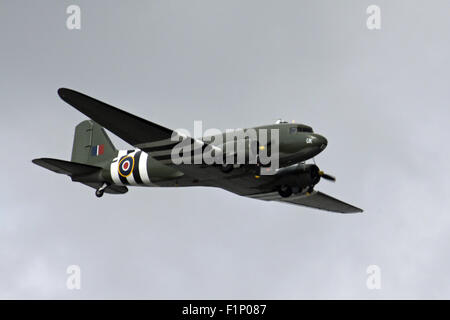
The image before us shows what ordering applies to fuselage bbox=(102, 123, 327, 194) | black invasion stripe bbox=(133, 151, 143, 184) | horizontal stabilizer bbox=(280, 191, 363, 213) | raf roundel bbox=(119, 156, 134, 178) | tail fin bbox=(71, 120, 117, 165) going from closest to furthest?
fuselage bbox=(102, 123, 327, 194) < black invasion stripe bbox=(133, 151, 143, 184) < raf roundel bbox=(119, 156, 134, 178) < tail fin bbox=(71, 120, 117, 165) < horizontal stabilizer bbox=(280, 191, 363, 213)

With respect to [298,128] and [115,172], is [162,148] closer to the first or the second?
[115,172]

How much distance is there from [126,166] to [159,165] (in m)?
2.30

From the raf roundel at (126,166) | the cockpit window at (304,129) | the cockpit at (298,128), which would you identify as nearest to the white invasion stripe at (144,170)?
the raf roundel at (126,166)

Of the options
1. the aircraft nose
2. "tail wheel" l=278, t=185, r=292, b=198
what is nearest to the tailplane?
"tail wheel" l=278, t=185, r=292, b=198

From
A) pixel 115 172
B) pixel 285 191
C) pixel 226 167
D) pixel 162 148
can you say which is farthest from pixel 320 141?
pixel 115 172

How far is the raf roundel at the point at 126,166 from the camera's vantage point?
30516 millimetres

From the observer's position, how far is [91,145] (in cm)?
3362

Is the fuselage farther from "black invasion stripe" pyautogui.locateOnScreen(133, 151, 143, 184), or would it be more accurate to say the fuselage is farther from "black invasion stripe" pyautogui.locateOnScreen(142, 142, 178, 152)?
"black invasion stripe" pyautogui.locateOnScreen(142, 142, 178, 152)

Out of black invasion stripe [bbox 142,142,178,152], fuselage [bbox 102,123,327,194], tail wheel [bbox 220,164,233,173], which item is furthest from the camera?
tail wheel [bbox 220,164,233,173]

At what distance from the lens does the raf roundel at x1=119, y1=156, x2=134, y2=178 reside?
30516mm

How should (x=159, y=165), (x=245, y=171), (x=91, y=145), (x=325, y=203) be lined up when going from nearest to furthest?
(x=245, y=171), (x=159, y=165), (x=91, y=145), (x=325, y=203)

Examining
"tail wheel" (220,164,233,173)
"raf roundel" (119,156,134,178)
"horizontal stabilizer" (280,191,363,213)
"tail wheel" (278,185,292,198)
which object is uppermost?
"raf roundel" (119,156,134,178)

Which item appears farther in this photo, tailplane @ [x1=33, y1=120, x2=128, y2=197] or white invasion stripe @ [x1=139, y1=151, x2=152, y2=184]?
tailplane @ [x1=33, y1=120, x2=128, y2=197]

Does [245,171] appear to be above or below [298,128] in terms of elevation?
below
